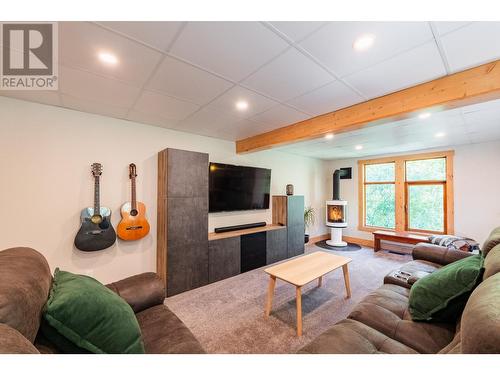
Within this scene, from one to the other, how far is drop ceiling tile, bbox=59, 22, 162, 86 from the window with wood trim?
5.47m

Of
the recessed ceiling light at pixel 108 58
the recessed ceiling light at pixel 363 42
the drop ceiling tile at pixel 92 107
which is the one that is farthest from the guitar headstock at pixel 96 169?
the recessed ceiling light at pixel 363 42

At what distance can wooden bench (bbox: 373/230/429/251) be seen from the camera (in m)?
4.16

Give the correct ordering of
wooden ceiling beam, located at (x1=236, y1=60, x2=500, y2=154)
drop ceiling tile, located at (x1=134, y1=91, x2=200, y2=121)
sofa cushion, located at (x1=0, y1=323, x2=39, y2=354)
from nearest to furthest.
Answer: sofa cushion, located at (x1=0, y1=323, x2=39, y2=354)
wooden ceiling beam, located at (x1=236, y1=60, x2=500, y2=154)
drop ceiling tile, located at (x1=134, y1=91, x2=200, y2=121)

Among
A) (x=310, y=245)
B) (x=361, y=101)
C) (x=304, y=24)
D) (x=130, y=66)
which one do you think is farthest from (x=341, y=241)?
(x=130, y=66)

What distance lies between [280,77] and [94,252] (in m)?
3.01

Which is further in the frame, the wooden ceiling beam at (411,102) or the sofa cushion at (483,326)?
the wooden ceiling beam at (411,102)

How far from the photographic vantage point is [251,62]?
5.15 ft

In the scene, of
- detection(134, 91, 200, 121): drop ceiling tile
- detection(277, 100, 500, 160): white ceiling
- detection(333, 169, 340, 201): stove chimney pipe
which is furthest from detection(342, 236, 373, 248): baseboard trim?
detection(134, 91, 200, 121): drop ceiling tile

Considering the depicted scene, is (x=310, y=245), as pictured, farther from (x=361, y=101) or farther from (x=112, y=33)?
(x=112, y=33)

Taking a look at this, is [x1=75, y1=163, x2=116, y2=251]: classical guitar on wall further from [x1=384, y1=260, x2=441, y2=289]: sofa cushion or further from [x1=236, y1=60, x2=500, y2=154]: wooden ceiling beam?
[x1=384, y1=260, x2=441, y2=289]: sofa cushion

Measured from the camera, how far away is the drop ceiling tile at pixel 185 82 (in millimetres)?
1642

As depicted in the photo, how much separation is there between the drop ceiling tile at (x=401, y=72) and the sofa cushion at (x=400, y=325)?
1897mm

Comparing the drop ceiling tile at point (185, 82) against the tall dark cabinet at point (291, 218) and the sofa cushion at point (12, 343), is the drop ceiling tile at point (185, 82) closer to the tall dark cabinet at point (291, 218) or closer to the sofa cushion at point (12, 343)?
the sofa cushion at point (12, 343)
